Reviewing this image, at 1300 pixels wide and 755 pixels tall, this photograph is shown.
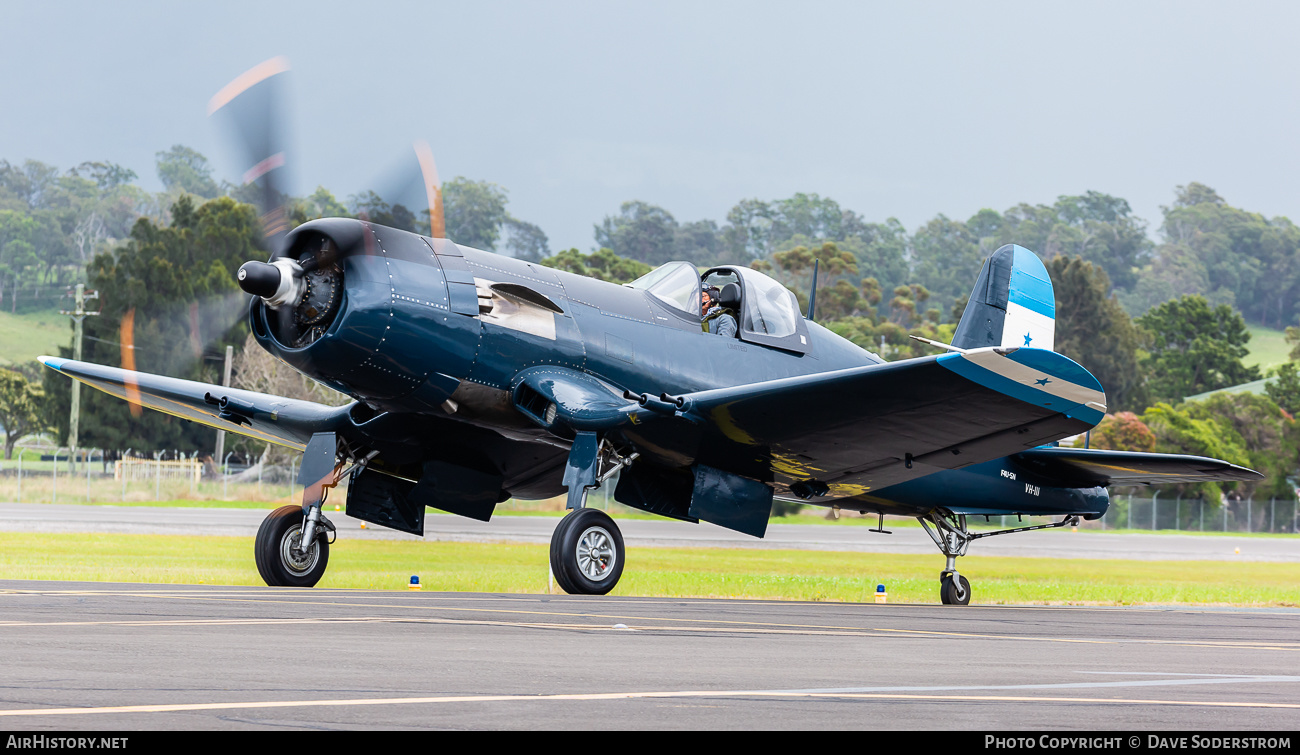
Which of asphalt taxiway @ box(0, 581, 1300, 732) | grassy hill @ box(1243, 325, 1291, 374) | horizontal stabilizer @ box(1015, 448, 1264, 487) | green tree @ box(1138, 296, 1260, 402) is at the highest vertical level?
grassy hill @ box(1243, 325, 1291, 374)

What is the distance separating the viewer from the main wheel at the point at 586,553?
11664mm

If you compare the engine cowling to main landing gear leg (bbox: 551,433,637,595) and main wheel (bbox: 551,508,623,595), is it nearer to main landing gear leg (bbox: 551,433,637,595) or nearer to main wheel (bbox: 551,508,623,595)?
main landing gear leg (bbox: 551,433,637,595)

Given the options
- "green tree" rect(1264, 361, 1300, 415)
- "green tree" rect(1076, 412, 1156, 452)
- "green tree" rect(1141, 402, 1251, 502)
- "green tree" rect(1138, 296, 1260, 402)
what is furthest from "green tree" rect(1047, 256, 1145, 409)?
"green tree" rect(1076, 412, 1156, 452)

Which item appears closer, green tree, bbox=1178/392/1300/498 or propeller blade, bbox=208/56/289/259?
propeller blade, bbox=208/56/289/259

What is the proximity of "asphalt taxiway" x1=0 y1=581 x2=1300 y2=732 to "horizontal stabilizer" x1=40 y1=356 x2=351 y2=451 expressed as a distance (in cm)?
473

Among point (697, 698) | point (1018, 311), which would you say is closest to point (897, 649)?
point (697, 698)

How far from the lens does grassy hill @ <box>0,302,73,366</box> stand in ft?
493

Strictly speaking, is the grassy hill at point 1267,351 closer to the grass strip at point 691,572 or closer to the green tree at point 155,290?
the green tree at point 155,290

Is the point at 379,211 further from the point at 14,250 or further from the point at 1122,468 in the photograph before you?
the point at 14,250

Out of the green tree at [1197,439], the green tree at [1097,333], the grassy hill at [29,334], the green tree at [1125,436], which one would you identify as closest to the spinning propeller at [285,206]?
the green tree at [1125,436]

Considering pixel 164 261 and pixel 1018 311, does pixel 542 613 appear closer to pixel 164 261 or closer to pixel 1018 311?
pixel 1018 311

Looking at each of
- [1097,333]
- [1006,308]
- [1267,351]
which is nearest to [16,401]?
[1097,333]

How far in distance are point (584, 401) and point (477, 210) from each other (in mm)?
131871

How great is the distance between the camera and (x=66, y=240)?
17750 centimetres
